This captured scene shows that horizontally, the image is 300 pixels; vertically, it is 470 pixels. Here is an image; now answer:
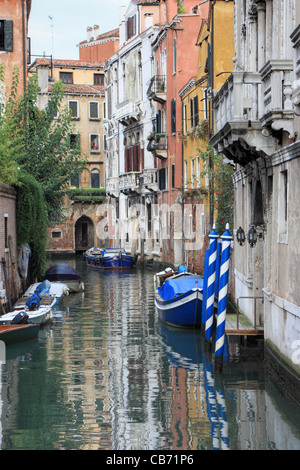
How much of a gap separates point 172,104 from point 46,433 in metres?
21.6

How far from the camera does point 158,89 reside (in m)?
30.7

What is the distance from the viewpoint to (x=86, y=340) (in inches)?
554

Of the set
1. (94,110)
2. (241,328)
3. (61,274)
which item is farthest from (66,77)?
(241,328)

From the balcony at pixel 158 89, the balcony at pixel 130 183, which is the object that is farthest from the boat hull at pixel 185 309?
the balcony at pixel 130 183

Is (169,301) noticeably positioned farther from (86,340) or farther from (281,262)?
(281,262)

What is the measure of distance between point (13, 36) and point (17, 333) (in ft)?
38.7

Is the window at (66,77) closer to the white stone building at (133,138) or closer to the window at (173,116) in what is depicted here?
the white stone building at (133,138)

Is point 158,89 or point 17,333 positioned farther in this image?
point 158,89

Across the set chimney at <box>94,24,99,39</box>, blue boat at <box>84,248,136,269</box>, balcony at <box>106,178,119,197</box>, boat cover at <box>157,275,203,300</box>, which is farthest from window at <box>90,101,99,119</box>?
boat cover at <box>157,275,203,300</box>

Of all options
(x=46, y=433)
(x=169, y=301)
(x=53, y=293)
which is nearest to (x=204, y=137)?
(x=53, y=293)

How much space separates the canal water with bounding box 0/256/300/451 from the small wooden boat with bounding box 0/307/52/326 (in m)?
0.29

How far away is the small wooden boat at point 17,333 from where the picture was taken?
1259 centimetres

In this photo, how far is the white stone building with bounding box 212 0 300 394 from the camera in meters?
8.49

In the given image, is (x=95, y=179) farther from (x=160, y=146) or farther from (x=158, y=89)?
(x=160, y=146)
